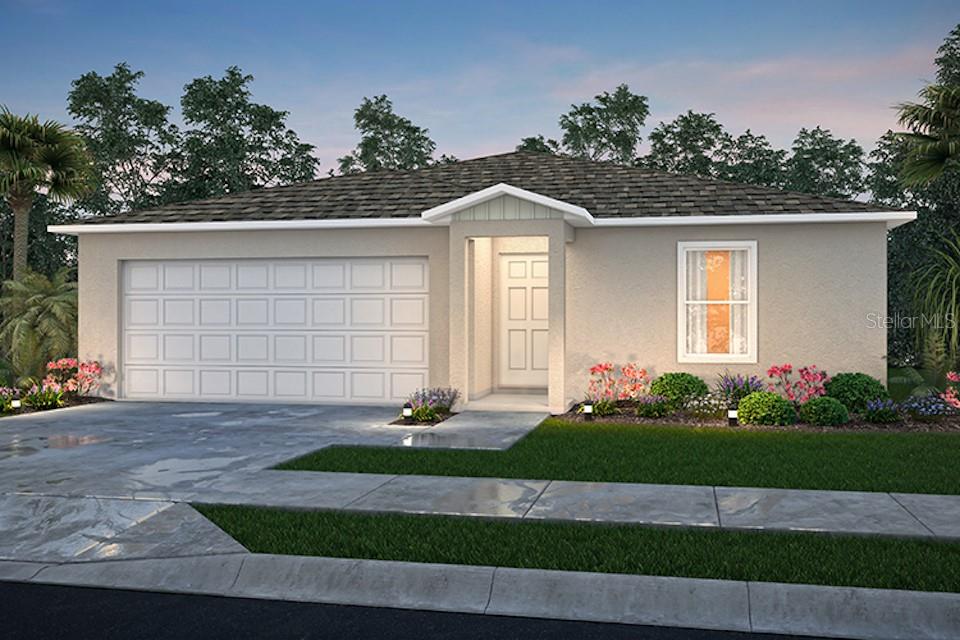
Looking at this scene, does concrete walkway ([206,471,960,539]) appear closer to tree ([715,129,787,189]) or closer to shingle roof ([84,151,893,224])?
shingle roof ([84,151,893,224])

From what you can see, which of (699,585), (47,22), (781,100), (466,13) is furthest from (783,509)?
(47,22)

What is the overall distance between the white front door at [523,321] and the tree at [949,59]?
45.2 ft

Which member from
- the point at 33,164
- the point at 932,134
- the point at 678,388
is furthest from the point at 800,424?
the point at 33,164

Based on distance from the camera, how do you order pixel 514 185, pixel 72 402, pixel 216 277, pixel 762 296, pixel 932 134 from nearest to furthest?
pixel 762 296, pixel 72 402, pixel 932 134, pixel 216 277, pixel 514 185

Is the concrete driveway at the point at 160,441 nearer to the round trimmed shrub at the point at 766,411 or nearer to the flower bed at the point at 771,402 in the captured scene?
the flower bed at the point at 771,402

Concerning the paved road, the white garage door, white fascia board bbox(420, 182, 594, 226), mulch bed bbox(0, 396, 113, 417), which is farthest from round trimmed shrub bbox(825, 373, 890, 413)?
mulch bed bbox(0, 396, 113, 417)

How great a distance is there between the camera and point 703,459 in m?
9.62

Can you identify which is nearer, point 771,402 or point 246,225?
point 771,402

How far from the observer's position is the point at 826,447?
1053 cm

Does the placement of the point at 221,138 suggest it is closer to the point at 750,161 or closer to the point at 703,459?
the point at 750,161

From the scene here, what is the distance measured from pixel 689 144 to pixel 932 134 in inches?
629

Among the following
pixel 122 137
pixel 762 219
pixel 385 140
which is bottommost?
pixel 762 219

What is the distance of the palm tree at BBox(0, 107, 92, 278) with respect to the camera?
18.3 metres

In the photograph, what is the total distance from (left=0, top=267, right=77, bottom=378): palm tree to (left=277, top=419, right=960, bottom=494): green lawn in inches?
346
